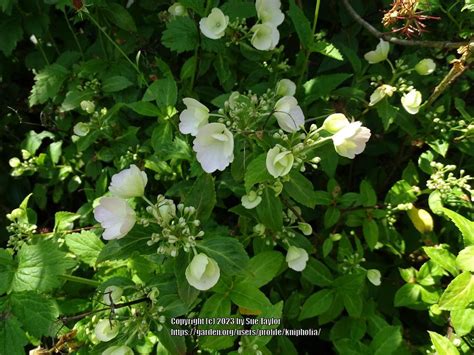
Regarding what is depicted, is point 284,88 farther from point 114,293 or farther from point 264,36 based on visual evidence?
point 114,293

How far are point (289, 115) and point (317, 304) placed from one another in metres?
0.73

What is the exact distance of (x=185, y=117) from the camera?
4.15 ft

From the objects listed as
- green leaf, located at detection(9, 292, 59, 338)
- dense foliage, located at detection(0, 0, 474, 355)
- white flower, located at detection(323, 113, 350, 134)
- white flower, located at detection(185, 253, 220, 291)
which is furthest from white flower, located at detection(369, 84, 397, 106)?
green leaf, located at detection(9, 292, 59, 338)

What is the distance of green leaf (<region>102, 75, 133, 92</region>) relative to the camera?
66.7 inches

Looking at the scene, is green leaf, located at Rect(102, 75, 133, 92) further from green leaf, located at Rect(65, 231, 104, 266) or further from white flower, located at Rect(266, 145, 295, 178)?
white flower, located at Rect(266, 145, 295, 178)

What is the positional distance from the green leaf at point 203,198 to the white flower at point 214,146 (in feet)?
0.21

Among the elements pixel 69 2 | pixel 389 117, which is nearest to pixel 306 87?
pixel 389 117

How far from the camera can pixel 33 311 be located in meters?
1.27

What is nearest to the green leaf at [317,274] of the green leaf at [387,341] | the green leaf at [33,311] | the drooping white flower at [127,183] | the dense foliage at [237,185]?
the dense foliage at [237,185]

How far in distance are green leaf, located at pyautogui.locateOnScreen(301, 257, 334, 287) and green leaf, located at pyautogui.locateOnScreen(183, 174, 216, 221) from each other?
0.54 meters

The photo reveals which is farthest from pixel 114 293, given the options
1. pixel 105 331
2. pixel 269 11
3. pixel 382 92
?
pixel 382 92

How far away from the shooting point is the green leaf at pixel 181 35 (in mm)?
1522

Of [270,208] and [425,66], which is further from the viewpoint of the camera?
[425,66]

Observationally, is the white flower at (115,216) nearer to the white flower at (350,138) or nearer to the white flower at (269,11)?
the white flower at (350,138)
